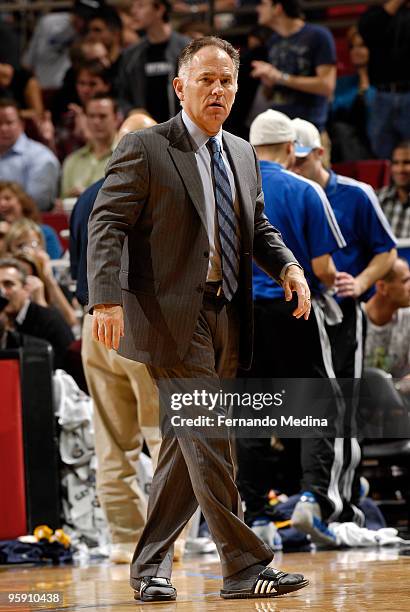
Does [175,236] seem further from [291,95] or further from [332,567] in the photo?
[291,95]

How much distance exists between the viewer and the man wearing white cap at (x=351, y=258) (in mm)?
6234

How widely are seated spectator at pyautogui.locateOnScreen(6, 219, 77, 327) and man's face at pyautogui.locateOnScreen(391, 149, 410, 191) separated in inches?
99.5

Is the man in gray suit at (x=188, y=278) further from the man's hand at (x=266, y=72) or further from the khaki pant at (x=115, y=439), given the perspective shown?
the man's hand at (x=266, y=72)

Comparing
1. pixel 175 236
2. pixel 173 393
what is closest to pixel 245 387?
pixel 173 393

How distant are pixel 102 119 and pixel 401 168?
7.94ft

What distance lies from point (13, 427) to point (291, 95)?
13.8 ft

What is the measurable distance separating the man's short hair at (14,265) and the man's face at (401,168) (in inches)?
114

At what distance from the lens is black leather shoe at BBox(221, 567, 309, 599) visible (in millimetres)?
4125

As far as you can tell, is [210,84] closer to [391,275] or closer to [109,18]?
[391,275]

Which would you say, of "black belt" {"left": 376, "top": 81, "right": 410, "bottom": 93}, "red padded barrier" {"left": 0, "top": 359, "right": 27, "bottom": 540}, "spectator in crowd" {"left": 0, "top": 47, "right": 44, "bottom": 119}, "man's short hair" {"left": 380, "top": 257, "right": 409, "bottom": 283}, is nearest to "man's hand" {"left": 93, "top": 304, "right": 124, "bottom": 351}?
"red padded barrier" {"left": 0, "top": 359, "right": 27, "bottom": 540}

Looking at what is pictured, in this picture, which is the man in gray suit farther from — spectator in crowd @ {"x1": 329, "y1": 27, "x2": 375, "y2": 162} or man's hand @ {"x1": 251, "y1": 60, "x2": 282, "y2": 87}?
spectator in crowd @ {"x1": 329, "y1": 27, "x2": 375, "y2": 162}

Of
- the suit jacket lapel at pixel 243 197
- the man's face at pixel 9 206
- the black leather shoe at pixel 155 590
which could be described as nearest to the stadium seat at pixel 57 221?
the man's face at pixel 9 206

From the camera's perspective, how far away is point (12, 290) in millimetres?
7305

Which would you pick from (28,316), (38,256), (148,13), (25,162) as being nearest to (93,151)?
(25,162)
